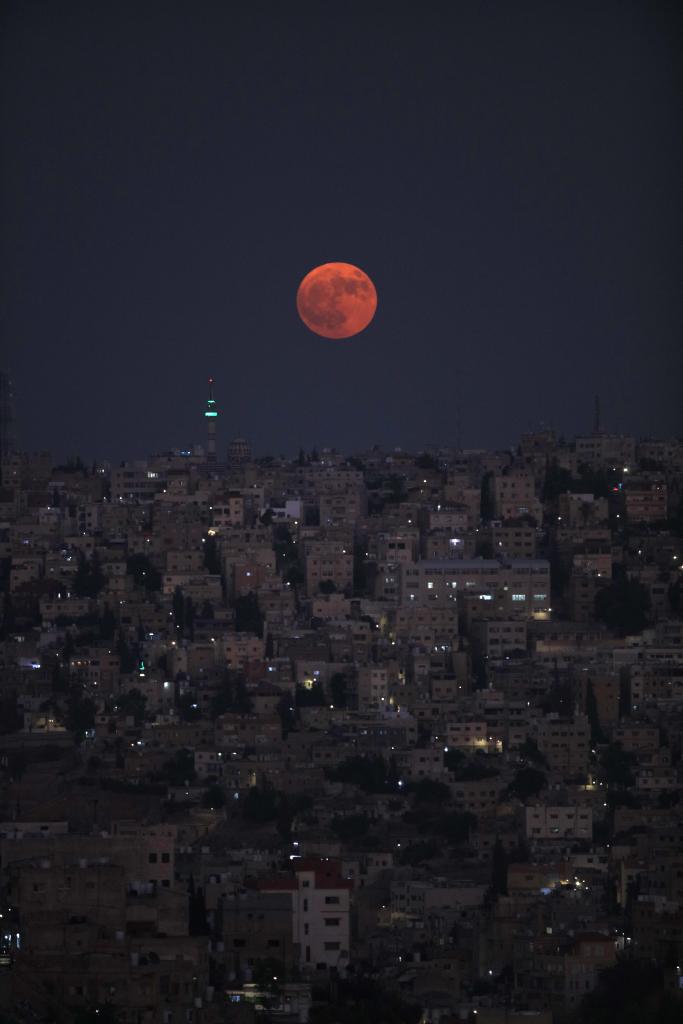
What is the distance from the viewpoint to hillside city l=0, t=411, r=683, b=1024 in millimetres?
21641

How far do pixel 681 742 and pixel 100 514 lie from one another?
11.3m

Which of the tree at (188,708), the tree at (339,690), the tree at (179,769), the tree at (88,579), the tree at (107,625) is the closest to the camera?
the tree at (179,769)

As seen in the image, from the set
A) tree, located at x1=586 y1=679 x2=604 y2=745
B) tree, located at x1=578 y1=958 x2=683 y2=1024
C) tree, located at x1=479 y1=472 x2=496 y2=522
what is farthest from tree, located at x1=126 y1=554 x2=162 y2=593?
tree, located at x1=578 y1=958 x2=683 y2=1024

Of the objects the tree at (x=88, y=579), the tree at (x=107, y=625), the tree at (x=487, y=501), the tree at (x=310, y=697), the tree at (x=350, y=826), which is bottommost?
the tree at (x=350, y=826)

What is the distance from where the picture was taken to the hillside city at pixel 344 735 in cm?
2164

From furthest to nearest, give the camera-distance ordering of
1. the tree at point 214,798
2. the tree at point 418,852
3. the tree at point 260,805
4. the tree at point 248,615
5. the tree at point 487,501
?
the tree at point 487,501
the tree at point 248,615
the tree at point 214,798
the tree at point 260,805
the tree at point 418,852

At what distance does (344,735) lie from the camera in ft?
108

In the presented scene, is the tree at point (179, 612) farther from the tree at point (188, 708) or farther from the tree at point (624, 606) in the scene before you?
the tree at point (624, 606)

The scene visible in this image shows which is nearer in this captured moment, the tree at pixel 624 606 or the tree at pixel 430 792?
the tree at pixel 430 792

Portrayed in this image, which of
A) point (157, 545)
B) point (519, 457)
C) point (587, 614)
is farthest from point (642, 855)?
point (519, 457)

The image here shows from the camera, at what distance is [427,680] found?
34.9 meters

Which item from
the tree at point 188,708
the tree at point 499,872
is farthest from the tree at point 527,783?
the tree at point 188,708

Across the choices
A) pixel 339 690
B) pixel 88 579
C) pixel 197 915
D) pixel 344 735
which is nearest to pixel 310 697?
pixel 339 690

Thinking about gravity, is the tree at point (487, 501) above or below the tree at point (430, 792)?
above
